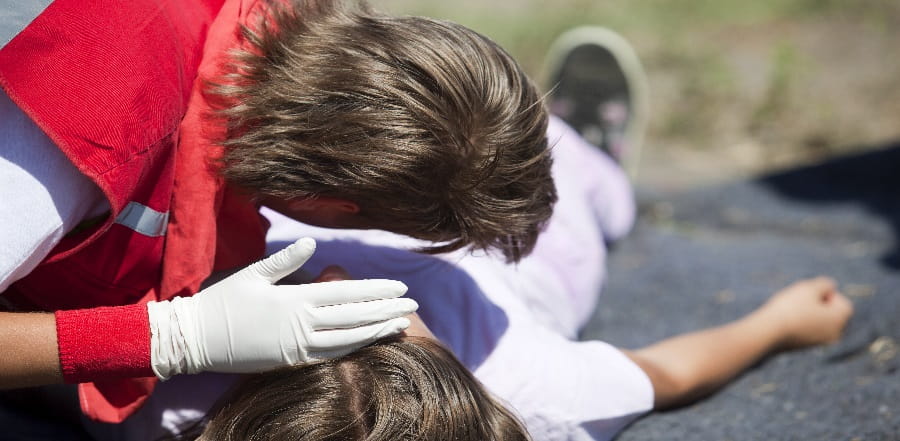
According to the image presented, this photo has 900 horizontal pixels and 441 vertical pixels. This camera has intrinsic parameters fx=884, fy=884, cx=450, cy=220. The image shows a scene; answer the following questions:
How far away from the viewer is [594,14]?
316cm

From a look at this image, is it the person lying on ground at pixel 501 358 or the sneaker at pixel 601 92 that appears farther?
the sneaker at pixel 601 92

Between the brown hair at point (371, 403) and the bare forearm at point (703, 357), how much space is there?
1.10ft

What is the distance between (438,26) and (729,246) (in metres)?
1.06

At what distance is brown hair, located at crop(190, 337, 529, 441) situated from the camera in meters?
0.81

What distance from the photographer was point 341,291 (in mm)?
829

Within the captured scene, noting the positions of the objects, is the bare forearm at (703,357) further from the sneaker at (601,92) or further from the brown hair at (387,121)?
the sneaker at (601,92)

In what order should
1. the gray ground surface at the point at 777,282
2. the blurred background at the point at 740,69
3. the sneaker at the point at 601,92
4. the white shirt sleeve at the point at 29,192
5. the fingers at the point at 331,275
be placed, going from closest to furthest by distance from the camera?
the white shirt sleeve at the point at 29,192, the fingers at the point at 331,275, the gray ground surface at the point at 777,282, the sneaker at the point at 601,92, the blurred background at the point at 740,69

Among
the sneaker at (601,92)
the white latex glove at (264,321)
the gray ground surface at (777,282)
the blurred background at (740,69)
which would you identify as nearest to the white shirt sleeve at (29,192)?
the white latex glove at (264,321)

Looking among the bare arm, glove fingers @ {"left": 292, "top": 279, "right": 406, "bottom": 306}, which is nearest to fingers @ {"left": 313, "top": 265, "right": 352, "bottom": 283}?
glove fingers @ {"left": 292, "top": 279, "right": 406, "bottom": 306}

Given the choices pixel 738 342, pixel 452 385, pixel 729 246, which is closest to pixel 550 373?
pixel 452 385

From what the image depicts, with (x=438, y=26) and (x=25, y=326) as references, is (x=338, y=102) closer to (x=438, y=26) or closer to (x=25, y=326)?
(x=438, y=26)

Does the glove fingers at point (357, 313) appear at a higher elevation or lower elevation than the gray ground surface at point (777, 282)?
higher

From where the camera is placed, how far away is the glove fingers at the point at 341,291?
0.82 meters

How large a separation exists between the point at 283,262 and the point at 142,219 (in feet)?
0.48
